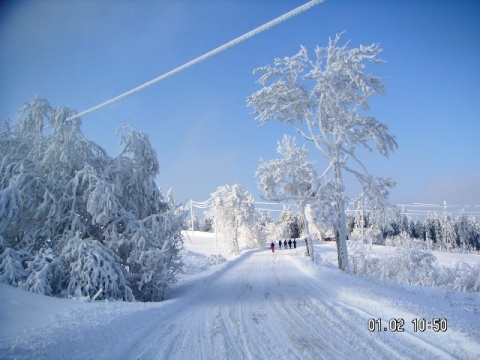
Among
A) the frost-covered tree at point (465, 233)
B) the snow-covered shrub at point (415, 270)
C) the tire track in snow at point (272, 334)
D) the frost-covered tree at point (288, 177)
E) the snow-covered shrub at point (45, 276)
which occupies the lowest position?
the frost-covered tree at point (465, 233)

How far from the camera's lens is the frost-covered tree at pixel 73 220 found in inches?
347

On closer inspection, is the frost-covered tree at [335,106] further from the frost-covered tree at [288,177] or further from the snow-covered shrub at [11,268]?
the snow-covered shrub at [11,268]

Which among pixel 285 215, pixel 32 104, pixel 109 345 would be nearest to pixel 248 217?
pixel 285 215

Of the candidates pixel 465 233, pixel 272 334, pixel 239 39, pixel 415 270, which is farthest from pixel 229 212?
pixel 465 233

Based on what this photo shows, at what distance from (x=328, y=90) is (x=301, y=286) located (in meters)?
8.97

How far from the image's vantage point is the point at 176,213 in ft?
37.2

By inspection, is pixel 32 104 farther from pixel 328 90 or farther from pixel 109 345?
pixel 328 90

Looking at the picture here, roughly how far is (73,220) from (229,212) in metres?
41.9

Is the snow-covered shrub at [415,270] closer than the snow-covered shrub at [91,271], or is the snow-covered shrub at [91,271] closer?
the snow-covered shrub at [91,271]

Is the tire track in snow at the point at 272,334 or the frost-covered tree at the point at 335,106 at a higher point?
the frost-covered tree at the point at 335,106

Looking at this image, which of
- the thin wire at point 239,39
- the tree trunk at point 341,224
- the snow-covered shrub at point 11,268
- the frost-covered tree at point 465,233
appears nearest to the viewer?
the thin wire at point 239,39

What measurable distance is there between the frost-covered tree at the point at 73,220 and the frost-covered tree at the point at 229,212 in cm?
3880

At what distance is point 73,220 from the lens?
10008mm

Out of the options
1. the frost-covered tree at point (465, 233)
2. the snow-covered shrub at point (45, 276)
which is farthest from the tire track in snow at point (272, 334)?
the frost-covered tree at point (465, 233)
